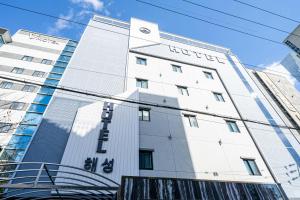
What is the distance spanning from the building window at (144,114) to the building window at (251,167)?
8555 millimetres

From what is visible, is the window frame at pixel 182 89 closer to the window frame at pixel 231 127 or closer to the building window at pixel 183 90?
the building window at pixel 183 90

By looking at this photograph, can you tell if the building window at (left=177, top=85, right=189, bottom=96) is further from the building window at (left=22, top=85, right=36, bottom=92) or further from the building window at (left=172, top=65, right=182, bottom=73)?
the building window at (left=22, top=85, right=36, bottom=92)

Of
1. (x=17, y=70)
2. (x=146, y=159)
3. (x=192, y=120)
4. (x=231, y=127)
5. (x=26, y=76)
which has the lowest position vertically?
(x=146, y=159)

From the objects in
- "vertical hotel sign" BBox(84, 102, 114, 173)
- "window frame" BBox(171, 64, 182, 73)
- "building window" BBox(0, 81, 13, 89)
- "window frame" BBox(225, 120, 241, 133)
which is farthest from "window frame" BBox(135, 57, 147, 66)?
"building window" BBox(0, 81, 13, 89)

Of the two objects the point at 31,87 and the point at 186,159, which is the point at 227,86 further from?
the point at 31,87

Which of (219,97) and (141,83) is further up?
(141,83)

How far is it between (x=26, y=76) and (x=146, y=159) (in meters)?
25.8

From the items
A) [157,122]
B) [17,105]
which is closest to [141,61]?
[157,122]

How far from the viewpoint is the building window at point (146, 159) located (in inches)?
436

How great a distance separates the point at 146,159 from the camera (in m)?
11.5

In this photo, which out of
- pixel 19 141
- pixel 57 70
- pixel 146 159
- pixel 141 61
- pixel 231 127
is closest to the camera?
pixel 146 159

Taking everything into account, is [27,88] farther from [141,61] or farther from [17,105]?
[141,61]

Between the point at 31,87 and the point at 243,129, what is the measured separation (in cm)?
3011

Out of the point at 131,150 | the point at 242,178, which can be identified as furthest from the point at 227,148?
the point at 131,150
